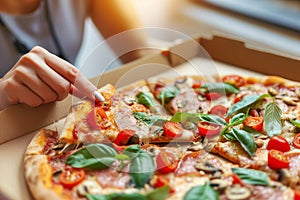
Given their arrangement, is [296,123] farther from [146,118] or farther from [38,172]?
[38,172]

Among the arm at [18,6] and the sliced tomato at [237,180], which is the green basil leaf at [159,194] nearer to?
the sliced tomato at [237,180]

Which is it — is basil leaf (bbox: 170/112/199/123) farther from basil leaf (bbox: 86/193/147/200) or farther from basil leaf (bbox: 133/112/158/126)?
basil leaf (bbox: 86/193/147/200)

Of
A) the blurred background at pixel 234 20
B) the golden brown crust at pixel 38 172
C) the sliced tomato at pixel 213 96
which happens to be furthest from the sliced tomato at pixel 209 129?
the blurred background at pixel 234 20

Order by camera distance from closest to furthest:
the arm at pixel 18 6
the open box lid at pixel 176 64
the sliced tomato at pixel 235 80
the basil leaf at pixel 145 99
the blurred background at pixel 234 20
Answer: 1. the open box lid at pixel 176 64
2. the basil leaf at pixel 145 99
3. the sliced tomato at pixel 235 80
4. the arm at pixel 18 6
5. the blurred background at pixel 234 20

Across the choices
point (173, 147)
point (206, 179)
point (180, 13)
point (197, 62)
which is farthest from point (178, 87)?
point (180, 13)

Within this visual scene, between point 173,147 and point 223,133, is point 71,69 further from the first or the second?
point 223,133

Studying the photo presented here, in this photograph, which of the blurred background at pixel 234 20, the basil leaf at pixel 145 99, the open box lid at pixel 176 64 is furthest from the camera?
the blurred background at pixel 234 20

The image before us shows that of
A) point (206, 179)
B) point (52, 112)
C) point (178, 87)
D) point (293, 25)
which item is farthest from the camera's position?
point (293, 25)
